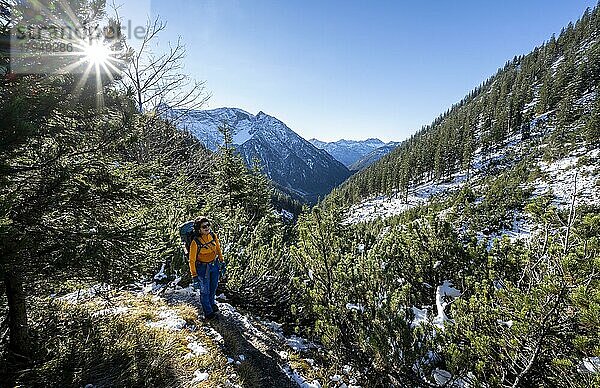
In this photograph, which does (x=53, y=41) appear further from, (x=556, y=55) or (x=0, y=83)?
(x=556, y=55)

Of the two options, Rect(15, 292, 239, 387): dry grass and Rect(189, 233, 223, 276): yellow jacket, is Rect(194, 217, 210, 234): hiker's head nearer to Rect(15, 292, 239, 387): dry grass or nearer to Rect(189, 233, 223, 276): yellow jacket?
Rect(189, 233, 223, 276): yellow jacket

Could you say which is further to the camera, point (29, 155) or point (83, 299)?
point (83, 299)

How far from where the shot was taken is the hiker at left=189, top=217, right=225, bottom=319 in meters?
4.57

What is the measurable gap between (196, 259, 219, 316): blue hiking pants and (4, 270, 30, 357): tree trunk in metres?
2.11

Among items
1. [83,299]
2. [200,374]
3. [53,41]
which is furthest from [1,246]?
[83,299]

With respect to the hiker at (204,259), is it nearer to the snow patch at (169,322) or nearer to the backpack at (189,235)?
the backpack at (189,235)

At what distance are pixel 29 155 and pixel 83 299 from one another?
9.88 feet

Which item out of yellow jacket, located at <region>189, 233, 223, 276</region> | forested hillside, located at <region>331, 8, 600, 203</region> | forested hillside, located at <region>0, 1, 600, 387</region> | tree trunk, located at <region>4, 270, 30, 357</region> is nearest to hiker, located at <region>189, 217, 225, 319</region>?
yellow jacket, located at <region>189, 233, 223, 276</region>

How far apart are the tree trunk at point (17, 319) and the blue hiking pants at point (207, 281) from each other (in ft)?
6.92

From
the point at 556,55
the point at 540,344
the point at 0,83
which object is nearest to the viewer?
the point at 540,344

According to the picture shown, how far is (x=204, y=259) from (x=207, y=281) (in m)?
0.38

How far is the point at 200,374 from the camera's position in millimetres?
3322

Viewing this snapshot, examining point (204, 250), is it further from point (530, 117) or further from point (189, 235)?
point (530, 117)

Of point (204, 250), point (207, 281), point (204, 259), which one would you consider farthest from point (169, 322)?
point (204, 250)
